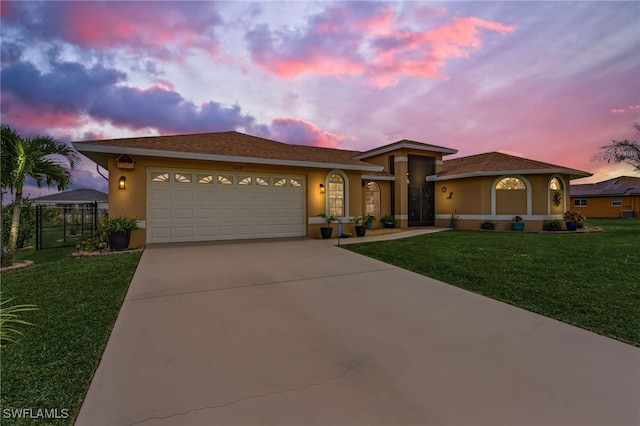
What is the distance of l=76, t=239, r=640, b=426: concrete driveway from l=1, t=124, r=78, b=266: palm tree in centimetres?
550

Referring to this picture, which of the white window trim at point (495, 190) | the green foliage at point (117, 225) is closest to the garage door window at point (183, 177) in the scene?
the green foliage at point (117, 225)

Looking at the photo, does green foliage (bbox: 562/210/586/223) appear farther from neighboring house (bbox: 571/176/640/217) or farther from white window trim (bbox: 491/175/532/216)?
neighboring house (bbox: 571/176/640/217)

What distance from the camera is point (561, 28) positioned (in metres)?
9.09

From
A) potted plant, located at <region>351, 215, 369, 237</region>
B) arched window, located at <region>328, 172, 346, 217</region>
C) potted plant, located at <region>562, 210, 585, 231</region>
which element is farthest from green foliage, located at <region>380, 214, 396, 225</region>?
potted plant, located at <region>562, 210, 585, 231</region>

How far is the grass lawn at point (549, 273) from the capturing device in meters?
3.43

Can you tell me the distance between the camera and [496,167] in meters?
14.0

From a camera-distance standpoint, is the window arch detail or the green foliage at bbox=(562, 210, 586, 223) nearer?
the window arch detail

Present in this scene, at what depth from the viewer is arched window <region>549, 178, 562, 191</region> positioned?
13609 mm

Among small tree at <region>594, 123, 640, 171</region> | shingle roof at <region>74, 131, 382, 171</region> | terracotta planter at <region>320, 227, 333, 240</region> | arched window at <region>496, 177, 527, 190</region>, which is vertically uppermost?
small tree at <region>594, 123, 640, 171</region>

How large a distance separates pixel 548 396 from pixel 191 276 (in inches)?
201

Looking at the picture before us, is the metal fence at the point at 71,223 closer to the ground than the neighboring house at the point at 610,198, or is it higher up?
closer to the ground

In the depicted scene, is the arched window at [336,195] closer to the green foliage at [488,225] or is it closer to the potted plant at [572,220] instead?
the green foliage at [488,225]

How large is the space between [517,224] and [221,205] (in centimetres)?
1395

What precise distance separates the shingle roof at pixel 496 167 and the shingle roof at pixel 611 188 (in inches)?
684
